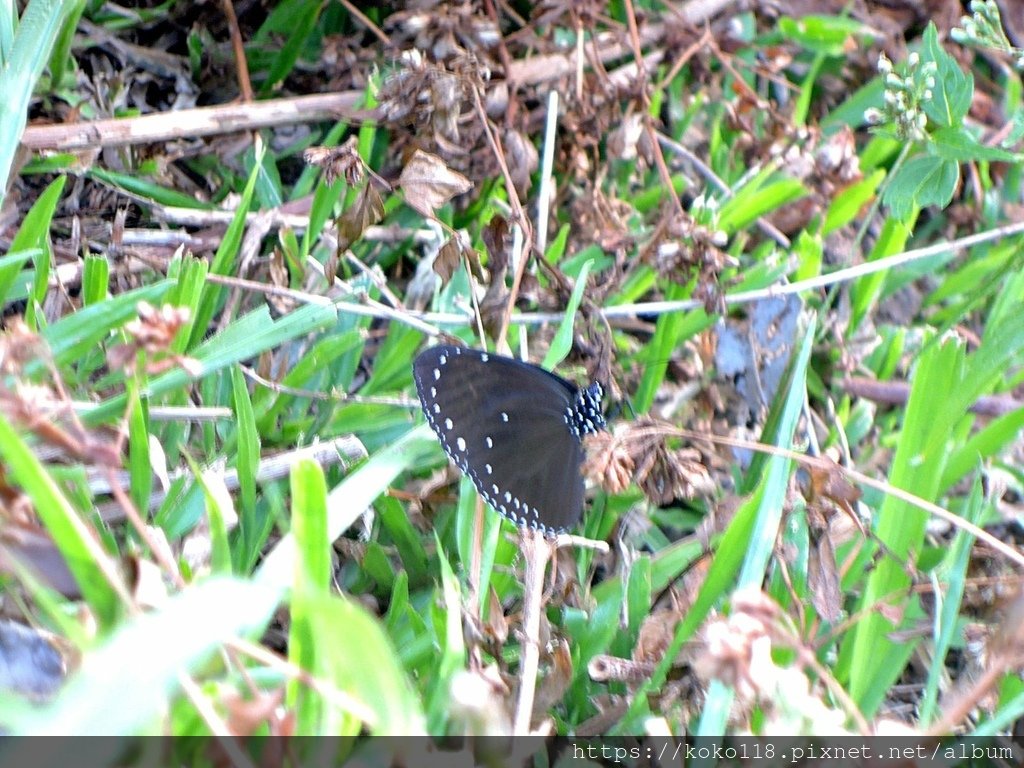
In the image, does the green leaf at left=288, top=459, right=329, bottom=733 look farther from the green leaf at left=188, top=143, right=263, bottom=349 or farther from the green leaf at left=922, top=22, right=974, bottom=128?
the green leaf at left=922, top=22, right=974, bottom=128

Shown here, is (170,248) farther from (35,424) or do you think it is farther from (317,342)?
(35,424)

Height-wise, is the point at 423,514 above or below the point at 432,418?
below

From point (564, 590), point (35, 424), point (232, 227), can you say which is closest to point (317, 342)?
point (232, 227)

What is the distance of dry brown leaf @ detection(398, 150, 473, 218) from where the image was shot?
189 cm

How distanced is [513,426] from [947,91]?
1.03 meters

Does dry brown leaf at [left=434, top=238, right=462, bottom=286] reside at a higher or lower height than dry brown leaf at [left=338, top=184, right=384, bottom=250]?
lower

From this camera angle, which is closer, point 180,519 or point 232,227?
point 180,519

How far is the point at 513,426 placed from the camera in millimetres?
1974

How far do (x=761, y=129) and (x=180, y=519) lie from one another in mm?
1897

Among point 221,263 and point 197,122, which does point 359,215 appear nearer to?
point 221,263

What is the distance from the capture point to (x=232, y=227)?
2.03m

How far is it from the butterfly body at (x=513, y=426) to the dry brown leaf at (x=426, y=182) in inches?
13.0

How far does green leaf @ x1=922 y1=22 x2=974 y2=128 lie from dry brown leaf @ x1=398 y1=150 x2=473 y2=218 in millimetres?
880

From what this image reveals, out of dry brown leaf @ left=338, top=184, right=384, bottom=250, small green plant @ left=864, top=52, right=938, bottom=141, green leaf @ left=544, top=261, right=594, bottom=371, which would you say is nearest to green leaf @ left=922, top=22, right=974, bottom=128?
small green plant @ left=864, top=52, right=938, bottom=141
